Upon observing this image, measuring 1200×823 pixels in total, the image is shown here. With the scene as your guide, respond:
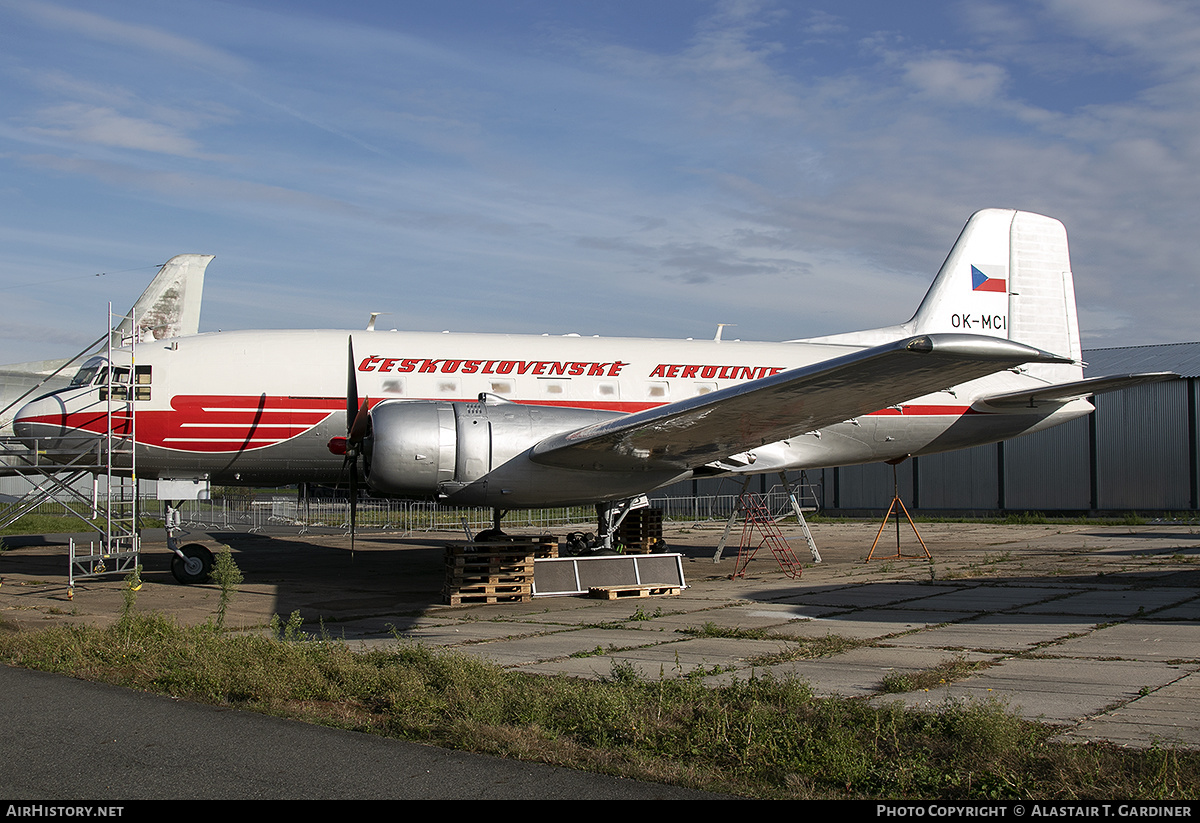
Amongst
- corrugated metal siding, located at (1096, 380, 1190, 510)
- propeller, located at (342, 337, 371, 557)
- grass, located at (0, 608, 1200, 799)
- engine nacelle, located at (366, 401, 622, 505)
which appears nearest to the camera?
grass, located at (0, 608, 1200, 799)

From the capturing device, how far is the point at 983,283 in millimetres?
19312

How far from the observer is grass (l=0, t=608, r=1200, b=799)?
4.92 m

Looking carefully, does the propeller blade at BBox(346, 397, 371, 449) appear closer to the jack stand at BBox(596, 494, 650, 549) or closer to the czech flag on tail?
the jack stand at BBox(596, 494, 650, 549)

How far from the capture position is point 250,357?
51.0 ft

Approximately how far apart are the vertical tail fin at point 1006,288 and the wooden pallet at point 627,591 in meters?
8.73

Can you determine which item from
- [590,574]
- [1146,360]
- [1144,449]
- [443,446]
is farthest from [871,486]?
[443,446]

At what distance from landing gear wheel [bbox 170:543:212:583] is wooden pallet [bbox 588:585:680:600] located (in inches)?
276

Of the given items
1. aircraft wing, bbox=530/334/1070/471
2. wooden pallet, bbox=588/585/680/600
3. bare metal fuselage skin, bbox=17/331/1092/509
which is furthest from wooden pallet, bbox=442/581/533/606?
aircraft wing, bbox=530/334/1070/471

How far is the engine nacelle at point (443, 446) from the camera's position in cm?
1217

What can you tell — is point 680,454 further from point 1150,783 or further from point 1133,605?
point 1150,783

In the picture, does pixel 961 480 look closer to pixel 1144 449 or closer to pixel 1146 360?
pixel 1144 449

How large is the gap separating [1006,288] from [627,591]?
1128cm

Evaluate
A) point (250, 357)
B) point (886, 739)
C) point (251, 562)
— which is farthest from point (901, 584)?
point (251, 562)
